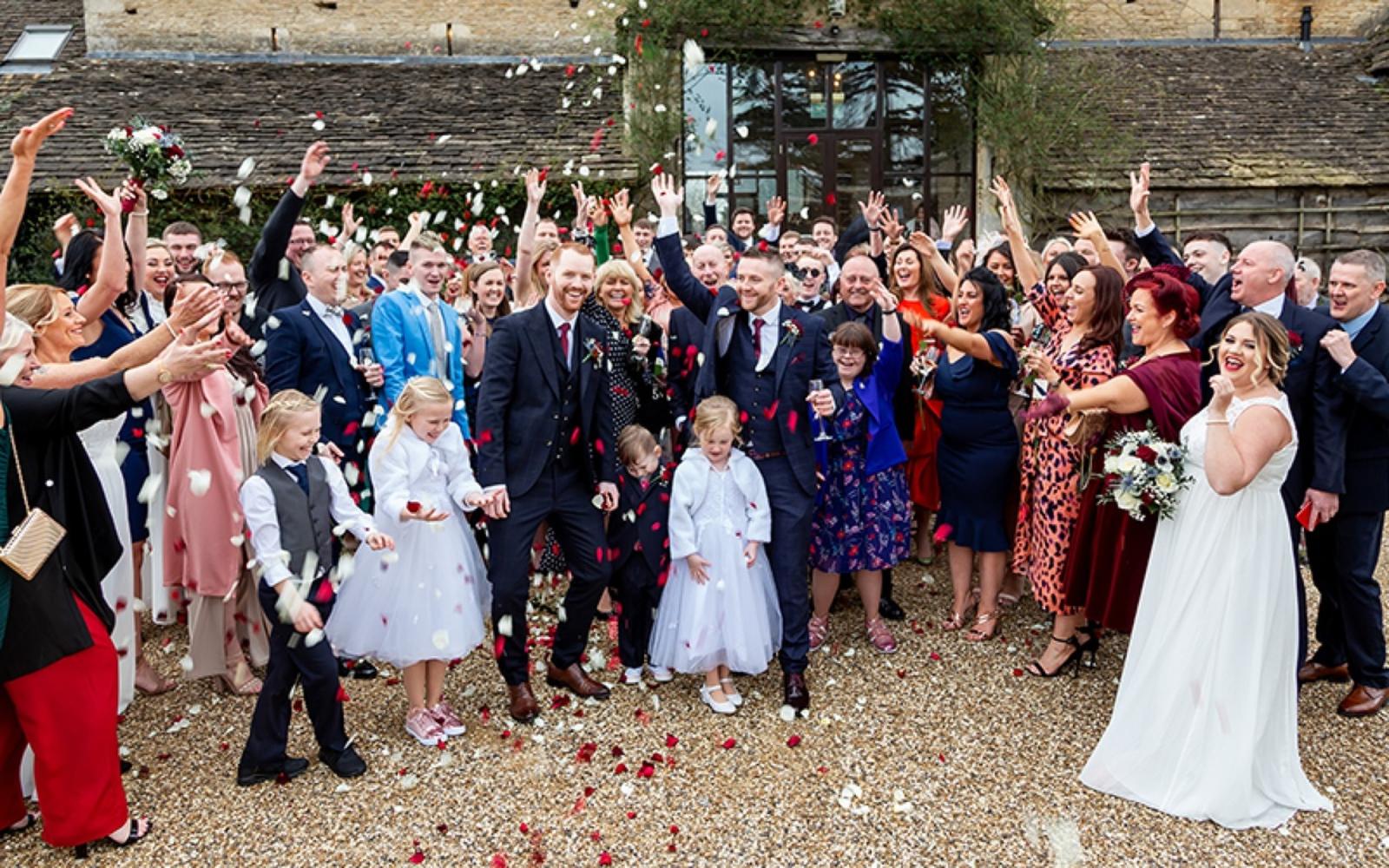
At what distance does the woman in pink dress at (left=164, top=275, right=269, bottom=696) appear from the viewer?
4891 millimetres

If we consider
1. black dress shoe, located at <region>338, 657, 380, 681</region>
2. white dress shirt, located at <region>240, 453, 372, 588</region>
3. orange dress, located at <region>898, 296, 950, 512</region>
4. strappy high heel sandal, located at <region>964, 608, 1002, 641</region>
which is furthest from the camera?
orange dress, located at <region>898, 296, 950, 512</region>

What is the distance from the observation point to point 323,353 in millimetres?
5438

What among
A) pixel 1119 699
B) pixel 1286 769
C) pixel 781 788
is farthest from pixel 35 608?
pixel 1286 769

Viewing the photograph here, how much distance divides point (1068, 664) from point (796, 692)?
64.0 inches

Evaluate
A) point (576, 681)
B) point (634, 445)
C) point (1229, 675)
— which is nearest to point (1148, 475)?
point (1229, 675)

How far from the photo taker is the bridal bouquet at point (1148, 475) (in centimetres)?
423

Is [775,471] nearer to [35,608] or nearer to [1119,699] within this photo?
[1119,699]

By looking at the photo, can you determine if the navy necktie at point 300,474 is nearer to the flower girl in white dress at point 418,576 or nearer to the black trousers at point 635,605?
the flower girl in white dress at point 418,576

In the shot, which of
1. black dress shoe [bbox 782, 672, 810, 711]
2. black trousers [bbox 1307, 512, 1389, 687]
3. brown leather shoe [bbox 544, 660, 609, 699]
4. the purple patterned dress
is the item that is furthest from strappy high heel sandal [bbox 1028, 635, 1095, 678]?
brown leather shoe [bbox 544, 660, 609, 699]

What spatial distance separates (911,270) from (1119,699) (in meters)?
3.08

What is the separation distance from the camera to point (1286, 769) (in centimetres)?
403

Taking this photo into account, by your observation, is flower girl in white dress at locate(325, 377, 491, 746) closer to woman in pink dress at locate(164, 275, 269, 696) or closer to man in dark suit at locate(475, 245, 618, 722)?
man in dark suit at locate(475, 245, 618, 722)

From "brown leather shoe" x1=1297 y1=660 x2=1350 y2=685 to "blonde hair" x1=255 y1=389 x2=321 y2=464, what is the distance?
535cm

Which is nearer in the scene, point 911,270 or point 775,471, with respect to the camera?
point 775,471
